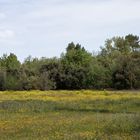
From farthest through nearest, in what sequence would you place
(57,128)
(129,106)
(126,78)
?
(126,78) < (129,106) < (57,128)

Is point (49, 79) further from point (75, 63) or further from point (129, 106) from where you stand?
point (129, 106)

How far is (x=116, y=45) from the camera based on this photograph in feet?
384

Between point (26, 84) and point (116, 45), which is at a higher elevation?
point (116, 45)

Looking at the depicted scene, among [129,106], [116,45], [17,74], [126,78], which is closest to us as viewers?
[129,106]

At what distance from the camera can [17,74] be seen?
279 ft

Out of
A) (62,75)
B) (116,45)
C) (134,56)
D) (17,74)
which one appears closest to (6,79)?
(17,74)

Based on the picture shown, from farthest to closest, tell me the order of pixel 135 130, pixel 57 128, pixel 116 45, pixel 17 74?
1. pixel 116 45
2. pixel 17 74
3. pixel 57 128
4. pixel 135 130

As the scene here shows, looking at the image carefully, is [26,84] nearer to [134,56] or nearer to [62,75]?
[62,75]

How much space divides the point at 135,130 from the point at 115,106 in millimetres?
19990

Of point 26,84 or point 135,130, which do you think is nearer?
point 135,130

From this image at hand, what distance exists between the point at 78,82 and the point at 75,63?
6558 millimetres

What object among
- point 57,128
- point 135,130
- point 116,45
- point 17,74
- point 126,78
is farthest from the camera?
point 116,45

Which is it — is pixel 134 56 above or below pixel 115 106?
above

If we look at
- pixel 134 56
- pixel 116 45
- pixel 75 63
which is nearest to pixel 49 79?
pixel 75 63
